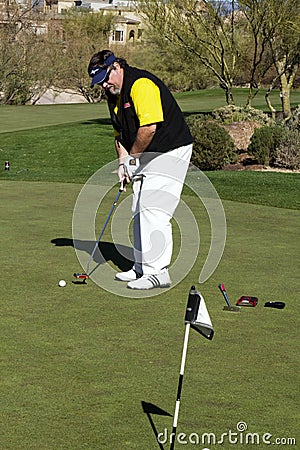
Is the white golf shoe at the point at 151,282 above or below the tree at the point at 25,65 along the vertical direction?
above

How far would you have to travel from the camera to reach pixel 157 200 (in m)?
7.63

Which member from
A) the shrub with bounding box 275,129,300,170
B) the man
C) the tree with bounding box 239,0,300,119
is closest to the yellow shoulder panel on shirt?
the man

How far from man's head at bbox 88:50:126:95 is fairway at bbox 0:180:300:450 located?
166cm

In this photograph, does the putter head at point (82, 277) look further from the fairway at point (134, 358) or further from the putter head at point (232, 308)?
the putter head at point (232, 308)

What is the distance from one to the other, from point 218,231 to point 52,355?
500cm

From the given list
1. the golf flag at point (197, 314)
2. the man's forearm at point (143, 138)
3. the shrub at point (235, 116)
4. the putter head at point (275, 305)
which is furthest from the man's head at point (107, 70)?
the shrub at point (235, 116)

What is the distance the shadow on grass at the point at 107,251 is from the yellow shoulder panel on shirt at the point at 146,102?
1.66 metres

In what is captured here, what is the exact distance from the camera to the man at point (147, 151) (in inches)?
287

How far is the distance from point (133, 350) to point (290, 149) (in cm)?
1325

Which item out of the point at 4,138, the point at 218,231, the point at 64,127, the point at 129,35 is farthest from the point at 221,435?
the point at 129,35

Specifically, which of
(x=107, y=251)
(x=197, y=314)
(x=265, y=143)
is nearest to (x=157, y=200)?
(x=107, y=251)

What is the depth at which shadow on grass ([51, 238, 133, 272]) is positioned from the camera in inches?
338

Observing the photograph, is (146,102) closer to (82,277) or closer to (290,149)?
(82,277)

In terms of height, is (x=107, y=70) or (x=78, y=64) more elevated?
(x=107, y=70)
